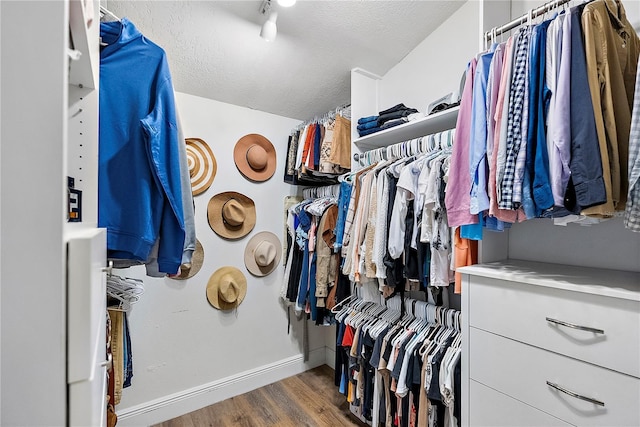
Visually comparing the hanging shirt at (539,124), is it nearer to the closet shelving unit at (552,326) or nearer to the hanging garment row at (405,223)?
the closet shelving unit at (552,326)

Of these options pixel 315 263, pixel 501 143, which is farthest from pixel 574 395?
pixel 315 263

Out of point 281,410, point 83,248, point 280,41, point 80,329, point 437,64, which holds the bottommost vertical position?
point 281,410

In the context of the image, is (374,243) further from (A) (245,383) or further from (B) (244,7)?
(A) (245,383)

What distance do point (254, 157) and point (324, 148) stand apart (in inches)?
21.1

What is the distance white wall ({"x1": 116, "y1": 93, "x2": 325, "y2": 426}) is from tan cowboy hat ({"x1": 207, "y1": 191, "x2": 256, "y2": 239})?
1.7 inches

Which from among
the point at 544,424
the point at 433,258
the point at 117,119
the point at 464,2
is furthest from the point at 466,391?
the point at 464,2

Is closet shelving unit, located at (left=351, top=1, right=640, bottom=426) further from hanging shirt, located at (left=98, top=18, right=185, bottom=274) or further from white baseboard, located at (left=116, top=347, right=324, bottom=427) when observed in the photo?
white baseboard, located at (left=116, top=347, right=324, bottom=427)

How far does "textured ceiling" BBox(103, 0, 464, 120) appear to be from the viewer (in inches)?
56.8

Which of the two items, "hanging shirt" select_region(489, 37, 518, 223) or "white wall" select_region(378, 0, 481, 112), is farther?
"white wall" select_region(378, 0, 481, 112)

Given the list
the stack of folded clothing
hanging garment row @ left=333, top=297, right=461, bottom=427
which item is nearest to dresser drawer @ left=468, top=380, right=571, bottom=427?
hanging garment row @ left=333, top=297, right=461, bottom=427

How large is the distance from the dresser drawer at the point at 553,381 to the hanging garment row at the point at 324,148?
1267 mm

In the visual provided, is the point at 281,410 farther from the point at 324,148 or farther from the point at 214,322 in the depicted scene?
the point at 324,148

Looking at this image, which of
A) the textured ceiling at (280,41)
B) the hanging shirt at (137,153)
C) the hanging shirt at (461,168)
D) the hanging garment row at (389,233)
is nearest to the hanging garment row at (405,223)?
the hanging garment row at (389,233)

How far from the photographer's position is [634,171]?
709mm
